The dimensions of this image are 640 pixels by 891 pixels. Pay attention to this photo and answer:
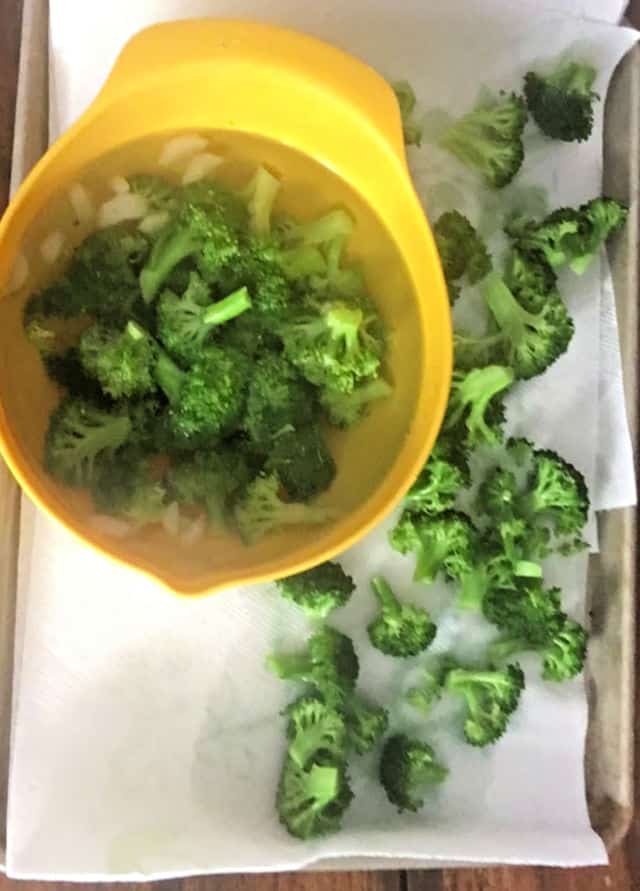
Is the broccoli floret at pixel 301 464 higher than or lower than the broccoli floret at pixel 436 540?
higher

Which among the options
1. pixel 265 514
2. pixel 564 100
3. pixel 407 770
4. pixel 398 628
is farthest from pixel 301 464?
pixel 564 100

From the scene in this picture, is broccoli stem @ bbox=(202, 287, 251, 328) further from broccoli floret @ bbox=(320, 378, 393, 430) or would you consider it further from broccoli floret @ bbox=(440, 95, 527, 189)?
broccoli floret @ bbox=(440, 95, 527, 189)

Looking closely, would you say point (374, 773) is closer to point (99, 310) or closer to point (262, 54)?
point (99, 310)

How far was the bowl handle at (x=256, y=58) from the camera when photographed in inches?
32.3

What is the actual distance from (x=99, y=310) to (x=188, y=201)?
0.37 feet

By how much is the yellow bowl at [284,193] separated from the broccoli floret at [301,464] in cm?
2

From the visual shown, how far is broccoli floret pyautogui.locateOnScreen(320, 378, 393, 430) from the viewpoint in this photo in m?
0.91

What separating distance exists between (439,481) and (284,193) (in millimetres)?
269

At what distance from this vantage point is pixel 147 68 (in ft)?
2.69

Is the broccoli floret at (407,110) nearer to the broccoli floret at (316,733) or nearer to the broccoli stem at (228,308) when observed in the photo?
the broccoli stem at (228,308)

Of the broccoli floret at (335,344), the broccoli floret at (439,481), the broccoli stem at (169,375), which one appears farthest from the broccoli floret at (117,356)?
the broccoli floret at (439,481)

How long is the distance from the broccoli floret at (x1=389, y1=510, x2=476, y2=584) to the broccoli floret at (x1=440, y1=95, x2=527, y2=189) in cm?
30

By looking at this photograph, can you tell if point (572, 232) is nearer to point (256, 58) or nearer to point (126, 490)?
point (256, 58)

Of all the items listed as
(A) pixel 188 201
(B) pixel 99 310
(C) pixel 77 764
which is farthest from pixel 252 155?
(C) pixel 77 764
